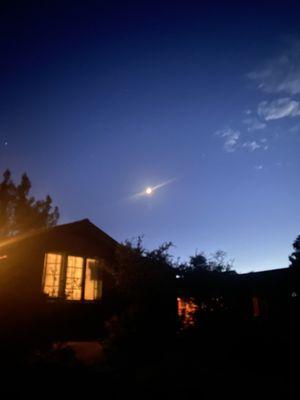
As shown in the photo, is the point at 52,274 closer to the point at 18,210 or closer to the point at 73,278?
the point at 73,278

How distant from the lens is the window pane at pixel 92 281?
15.0 m

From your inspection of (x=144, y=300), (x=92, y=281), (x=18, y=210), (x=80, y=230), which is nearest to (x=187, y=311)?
(x=144, y=300)

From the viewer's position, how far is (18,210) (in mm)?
29688

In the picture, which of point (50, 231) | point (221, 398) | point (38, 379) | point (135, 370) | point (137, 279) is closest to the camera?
point (221, 398)

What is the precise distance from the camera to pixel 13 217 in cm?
2936

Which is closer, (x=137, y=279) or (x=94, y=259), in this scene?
(x=137, y=279)

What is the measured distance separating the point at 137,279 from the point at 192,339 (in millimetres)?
2761

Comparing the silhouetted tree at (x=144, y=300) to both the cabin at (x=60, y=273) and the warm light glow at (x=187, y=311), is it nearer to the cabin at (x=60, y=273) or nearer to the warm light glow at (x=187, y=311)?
the warm light glow at (x=187, y=311)

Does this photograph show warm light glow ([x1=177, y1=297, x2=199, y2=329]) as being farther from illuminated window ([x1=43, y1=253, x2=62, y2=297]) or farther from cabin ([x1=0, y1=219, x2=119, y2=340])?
illuminated window ([x1=43, y1=253, x2=62, y2=297])

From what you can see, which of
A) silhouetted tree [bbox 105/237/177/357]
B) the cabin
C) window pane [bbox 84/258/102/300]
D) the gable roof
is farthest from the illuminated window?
silhouetted tree [bbox 105/237/177/357]

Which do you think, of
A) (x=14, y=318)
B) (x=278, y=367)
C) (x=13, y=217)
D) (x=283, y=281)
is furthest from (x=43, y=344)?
(x=13, y=217)

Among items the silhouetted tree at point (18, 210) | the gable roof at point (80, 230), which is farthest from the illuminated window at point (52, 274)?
the silhouetted tree at point (18, 210)

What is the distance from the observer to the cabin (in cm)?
1238

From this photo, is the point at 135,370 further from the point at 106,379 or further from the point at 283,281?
the point at 283,281
